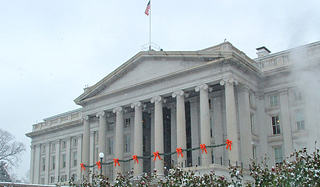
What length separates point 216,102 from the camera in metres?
42.1

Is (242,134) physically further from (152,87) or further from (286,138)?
(152,87)

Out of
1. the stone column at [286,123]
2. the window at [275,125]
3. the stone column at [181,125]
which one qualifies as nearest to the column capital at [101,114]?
the stone column at [181,125]

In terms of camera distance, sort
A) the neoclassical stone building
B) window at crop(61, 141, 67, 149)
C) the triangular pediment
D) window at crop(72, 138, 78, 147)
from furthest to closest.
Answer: window at crop(61, 141, 67, 149)
window at crop(72, 138, 78, 147)
the triangular pediment
the neoclassical stone building

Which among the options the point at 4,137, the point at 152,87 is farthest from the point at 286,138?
the point at 4,137

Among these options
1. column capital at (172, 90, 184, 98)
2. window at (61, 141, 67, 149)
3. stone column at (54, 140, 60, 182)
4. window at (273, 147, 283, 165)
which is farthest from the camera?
window at (61, 141, 67, 149)

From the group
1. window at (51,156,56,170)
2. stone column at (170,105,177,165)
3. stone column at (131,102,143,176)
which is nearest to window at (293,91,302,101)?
stone column at (170,105,177,165)

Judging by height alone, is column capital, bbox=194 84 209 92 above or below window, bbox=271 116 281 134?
above

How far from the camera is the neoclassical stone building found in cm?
3801

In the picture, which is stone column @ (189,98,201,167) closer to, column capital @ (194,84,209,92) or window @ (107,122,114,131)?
column capital @ (194,84,209,92)

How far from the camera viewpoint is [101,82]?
47562mm

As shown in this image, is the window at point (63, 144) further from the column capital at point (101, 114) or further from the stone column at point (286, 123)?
the stone column at point (286, 123)

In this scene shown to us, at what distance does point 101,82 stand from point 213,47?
45.0ft

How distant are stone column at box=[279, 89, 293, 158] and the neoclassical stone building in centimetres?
8

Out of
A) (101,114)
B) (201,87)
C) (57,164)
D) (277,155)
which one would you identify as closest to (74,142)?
A: (57,164)
